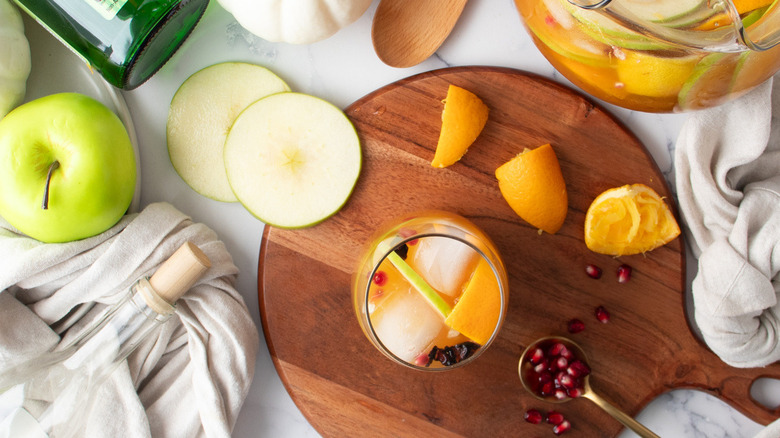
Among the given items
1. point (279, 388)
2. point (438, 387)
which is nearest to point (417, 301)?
point (438, 387)

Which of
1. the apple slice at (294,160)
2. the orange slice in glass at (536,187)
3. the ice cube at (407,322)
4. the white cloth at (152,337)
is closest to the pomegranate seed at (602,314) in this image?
the orange slice in glass at (536,187)

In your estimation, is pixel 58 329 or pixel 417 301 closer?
pixel 417 301

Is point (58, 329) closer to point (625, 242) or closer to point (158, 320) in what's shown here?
point (158, 320)

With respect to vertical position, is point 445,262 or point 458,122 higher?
point 458,122

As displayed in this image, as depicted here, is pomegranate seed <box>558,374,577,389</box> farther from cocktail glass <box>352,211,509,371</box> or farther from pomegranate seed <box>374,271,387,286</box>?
pomegranate seed <box>374,271,387,286</box>

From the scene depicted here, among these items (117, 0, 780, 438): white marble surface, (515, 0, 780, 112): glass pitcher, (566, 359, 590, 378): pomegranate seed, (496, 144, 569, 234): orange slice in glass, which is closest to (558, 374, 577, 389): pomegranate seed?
(566, 359, 590, 378): pomegranate seed

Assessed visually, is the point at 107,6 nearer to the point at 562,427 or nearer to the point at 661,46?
the point at 661,46

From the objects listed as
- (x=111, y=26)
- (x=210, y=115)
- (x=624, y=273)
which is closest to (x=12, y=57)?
(x=111, y=26)
